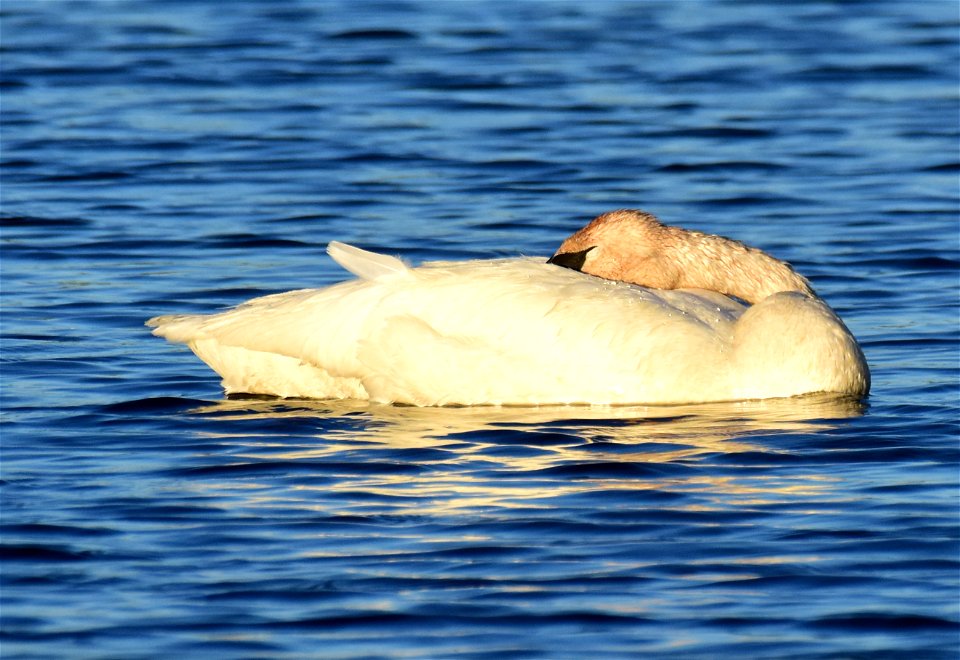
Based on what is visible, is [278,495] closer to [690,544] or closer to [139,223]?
[690,544]

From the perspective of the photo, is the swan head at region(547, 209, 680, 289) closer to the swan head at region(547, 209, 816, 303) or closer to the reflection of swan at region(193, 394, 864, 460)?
the swan head at region(547, 209, 816, 303)

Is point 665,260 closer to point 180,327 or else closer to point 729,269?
point 729,269

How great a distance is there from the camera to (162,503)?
834 cm

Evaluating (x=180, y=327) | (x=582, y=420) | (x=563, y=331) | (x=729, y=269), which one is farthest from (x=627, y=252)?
(x=180, y=327)

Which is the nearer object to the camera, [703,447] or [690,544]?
[690,544]

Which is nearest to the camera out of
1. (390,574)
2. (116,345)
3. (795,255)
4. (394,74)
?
(390,574)

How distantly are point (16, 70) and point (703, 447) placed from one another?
15.1 metres

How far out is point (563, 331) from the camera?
32.4 ft

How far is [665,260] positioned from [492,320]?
4.03 ft


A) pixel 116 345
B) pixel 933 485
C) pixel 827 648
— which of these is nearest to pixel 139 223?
pixel 116 345

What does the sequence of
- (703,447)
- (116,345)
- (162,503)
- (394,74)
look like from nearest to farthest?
(162,503) → (703,447) → (116,345) → (394,74)

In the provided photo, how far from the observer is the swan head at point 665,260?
10.7 metres

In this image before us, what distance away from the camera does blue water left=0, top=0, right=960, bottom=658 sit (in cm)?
698

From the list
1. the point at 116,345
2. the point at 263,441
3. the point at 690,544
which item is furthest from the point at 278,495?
the point at 116,345
